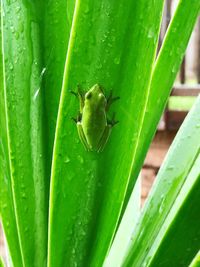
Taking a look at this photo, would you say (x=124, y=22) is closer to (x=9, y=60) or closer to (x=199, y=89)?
(x=9, y=60)

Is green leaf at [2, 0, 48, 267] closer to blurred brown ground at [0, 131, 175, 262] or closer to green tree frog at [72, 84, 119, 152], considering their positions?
green tree frog at [72, 84, 119, 152]

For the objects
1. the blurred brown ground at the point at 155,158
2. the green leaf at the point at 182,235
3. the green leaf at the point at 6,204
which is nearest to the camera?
the green leaf at the point at 182,235

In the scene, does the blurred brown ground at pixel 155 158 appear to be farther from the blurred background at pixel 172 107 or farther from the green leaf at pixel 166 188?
the green leaf at pixel 166 188

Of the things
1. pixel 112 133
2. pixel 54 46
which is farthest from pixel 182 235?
pixel 54 46

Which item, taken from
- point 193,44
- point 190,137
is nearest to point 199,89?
point 193,44

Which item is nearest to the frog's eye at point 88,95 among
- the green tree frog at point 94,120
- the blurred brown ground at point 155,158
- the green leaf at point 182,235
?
the green tree frog at point 94,120

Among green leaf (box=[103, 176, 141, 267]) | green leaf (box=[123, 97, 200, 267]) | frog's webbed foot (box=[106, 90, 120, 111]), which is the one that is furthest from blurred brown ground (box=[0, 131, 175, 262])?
frog's webbed foot (box=[106, 90, 120, 111])

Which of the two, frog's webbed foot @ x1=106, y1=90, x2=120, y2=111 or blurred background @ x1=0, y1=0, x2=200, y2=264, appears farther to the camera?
blurred background @ x1=0, y1=0, x2=200, y2=264
